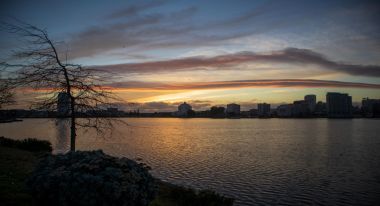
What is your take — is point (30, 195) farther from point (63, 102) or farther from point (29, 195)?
point (63, 102)

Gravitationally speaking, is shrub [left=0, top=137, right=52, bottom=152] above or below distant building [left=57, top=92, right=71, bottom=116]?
below

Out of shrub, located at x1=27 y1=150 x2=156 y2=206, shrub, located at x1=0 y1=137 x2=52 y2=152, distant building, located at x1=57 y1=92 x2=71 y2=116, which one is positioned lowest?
shrub, located at x1=0 y1=137 x2=52 y2=152

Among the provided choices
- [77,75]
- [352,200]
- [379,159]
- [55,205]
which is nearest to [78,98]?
[77,75]

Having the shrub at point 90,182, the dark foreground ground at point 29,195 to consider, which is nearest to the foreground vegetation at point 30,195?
the dark foreground ground at point 29,195

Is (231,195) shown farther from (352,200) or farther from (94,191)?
(94,191)

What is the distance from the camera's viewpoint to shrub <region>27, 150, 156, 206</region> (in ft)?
30.9

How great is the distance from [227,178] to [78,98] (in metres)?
16.7

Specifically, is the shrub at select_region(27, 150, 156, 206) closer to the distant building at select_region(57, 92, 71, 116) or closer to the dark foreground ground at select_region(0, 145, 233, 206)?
the dark foreground ground at select_region(0, 145, 233, 206)

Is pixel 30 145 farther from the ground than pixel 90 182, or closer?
closer

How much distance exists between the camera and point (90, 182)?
9.44 meters

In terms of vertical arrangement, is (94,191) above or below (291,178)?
above

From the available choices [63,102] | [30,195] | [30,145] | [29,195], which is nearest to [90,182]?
[30,195]

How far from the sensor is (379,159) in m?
40.8

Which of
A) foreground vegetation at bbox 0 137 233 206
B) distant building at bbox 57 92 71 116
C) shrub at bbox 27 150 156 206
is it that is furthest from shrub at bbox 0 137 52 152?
shrub at bbox 27 150 156 206
